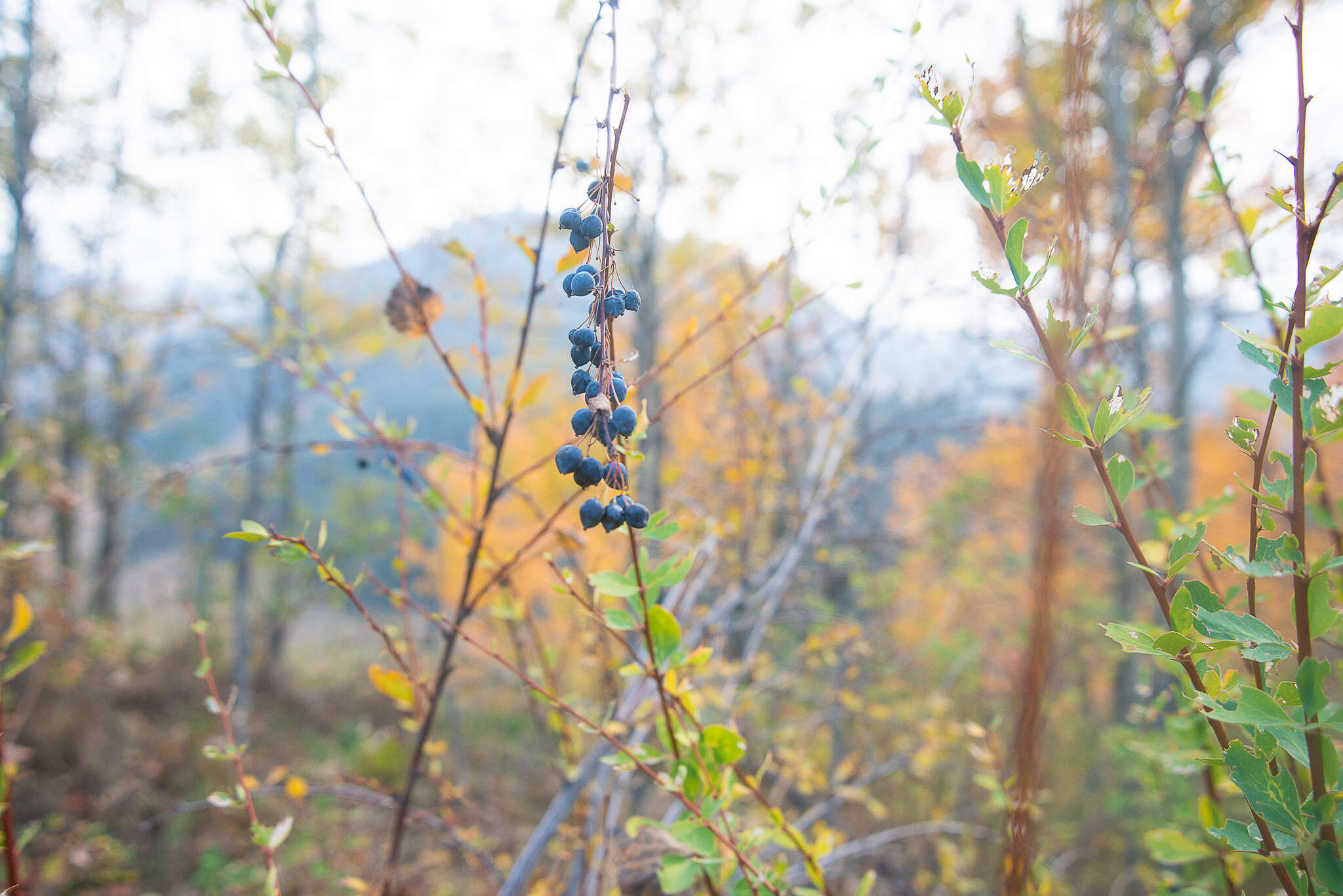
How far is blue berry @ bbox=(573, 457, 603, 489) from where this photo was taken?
2.13ft

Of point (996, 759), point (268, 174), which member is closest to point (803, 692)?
point (996, 759)

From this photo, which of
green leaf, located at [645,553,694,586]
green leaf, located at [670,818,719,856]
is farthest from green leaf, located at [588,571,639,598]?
green leaf, located at [670,818,719,856]

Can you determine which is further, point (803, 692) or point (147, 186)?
point (147, 186)

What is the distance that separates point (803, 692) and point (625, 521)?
3.76 m

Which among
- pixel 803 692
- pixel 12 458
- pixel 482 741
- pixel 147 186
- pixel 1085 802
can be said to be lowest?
pixel 482 741

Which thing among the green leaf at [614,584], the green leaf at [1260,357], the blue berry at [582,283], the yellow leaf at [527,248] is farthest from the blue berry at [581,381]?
the green leaf at [1260,357]

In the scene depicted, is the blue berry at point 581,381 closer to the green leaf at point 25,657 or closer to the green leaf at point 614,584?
the green leaf at point 614,584

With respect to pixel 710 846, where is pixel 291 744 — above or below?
below

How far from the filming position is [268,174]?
288 inches

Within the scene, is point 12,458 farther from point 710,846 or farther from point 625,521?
point 710,846

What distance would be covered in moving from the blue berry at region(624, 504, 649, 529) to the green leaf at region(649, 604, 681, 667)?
13cm

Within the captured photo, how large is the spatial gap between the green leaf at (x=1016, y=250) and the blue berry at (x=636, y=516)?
0.45 metres

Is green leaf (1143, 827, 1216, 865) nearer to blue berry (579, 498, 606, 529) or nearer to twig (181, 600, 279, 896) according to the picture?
blue berry (579, 498, 606, 529)

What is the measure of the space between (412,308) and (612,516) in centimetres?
68
